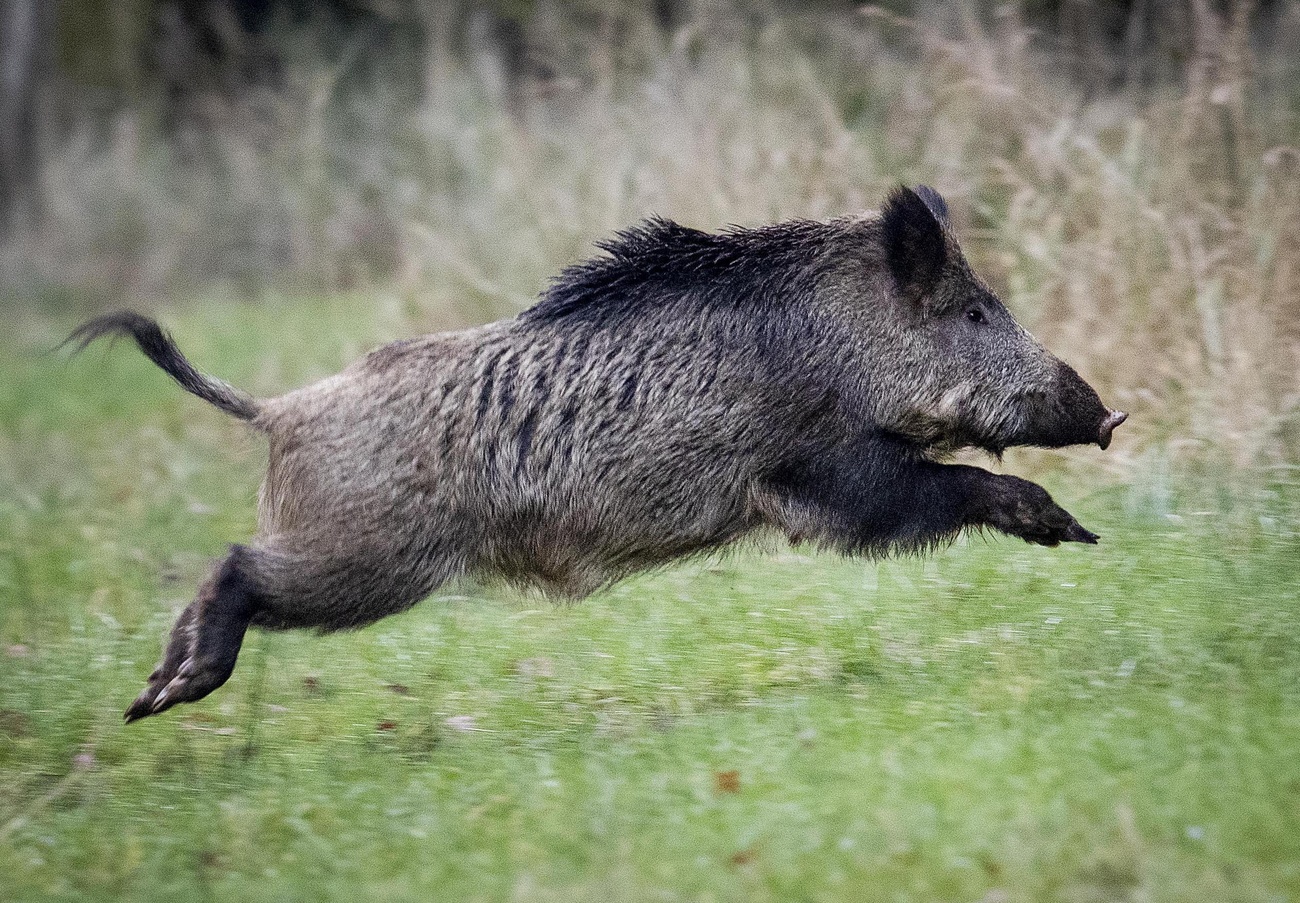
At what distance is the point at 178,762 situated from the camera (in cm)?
430

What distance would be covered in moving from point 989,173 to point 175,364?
414 centimetres

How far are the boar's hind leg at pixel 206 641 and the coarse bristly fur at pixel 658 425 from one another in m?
0.01

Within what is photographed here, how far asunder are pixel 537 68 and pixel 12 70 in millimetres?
7523

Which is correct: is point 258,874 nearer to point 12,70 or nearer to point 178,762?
point 178,762

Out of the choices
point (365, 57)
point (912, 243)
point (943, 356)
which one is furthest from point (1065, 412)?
point (365, 57)

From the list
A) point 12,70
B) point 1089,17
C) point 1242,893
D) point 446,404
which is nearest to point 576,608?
point 446,404

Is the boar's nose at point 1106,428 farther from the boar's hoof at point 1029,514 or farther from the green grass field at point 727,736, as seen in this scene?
the green grass field at point 727,736

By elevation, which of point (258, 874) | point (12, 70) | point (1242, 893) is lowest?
point (258, 874)

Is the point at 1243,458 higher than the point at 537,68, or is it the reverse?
the point at 537,68

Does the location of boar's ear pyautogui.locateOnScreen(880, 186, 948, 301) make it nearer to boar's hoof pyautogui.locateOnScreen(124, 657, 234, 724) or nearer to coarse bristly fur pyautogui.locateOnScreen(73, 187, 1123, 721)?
coarse bristly fur pyautogui.locateOnScreen(73, 187, 1123, 721)

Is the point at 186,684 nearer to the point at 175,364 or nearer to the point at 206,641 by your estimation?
the point at 206,641

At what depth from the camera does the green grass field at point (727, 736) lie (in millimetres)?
3222

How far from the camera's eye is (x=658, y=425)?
4301mm

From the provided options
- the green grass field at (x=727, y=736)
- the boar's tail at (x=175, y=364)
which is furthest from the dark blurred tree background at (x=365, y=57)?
the boar's tail at (x=175, y=364)
